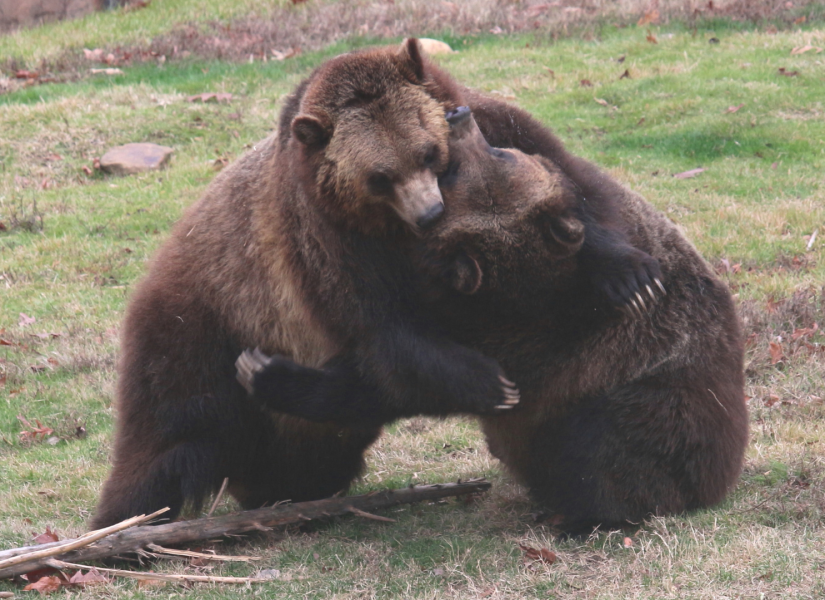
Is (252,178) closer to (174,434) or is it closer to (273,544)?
(174,434)

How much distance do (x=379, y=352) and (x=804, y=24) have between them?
47.4ft

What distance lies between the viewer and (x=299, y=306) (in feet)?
15.5

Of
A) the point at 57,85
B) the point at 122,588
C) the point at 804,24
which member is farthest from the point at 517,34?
the point at 122,588

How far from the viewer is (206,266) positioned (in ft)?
16.6

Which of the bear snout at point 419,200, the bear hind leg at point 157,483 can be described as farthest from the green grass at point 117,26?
the bear snout at point 419,200

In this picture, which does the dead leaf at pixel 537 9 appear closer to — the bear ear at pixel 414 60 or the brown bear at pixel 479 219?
the bear ear at pixel 414 60

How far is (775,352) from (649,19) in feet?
38.1

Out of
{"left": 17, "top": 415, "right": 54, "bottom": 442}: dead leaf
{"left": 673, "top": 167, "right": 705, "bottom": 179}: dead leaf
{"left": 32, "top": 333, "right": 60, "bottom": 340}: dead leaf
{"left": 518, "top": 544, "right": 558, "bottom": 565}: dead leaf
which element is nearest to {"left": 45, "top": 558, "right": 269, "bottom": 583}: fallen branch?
{"left": 518, "top": 544, "right": 558, "bottom": 565}: dead leaf

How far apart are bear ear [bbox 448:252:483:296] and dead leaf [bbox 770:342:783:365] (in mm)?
3390

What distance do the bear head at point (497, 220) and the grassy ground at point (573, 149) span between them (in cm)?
145

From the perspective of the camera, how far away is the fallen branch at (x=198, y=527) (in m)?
4.27

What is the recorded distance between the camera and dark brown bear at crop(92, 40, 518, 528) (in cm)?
437

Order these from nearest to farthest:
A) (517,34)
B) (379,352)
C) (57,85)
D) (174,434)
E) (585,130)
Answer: (379,352), (174,434), (585,130), (57,85), (517,34)

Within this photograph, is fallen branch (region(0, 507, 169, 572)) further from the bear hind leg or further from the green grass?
the green grass
